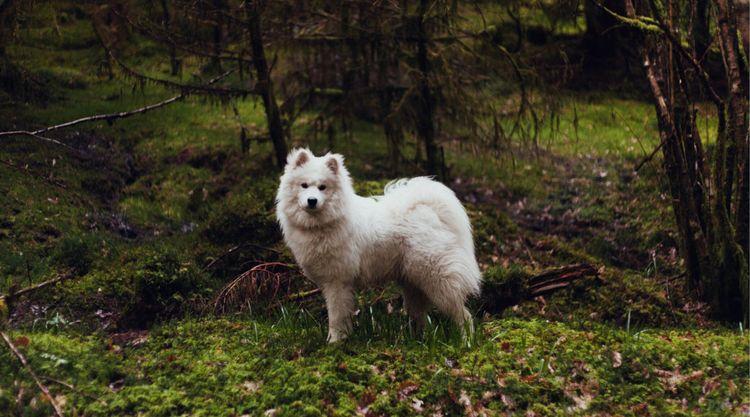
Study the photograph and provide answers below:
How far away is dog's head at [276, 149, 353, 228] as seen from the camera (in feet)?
20.1

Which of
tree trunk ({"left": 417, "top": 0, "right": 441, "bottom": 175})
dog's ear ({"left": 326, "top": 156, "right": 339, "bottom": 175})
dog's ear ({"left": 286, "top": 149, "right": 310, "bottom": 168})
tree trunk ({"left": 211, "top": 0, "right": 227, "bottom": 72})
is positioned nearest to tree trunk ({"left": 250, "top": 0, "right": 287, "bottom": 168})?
tree trunk ({"left": 211, "top": 0, "right": 227, "bottom": 72})

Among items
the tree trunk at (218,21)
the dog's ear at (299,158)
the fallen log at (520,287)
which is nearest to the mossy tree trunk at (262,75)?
the tree trunk at (218,21)

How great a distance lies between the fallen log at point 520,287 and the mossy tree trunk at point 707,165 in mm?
1311

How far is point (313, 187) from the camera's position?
609 cm

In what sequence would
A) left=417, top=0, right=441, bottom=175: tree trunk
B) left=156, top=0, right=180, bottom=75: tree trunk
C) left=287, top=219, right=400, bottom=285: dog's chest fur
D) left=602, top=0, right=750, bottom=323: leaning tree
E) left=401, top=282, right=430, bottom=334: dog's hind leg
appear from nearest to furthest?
left=287, top=219, right=400, bottom=285: dog's chest fur → left=401, top=282, right=430, bottom=334: dog's hind leg → left=602, top=0, right=750, bottom=323: leaning tree → left=156, top=0, right=180, bottom=75: tree trunk → left=417, top=0, right=441, bottom=175: tree trunk

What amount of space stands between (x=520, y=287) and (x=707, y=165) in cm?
261

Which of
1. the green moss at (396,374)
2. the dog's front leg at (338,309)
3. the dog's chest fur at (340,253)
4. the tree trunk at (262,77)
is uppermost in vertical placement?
the tree trunk at (262,77)

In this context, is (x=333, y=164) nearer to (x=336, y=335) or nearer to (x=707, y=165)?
(x=336, y=335)

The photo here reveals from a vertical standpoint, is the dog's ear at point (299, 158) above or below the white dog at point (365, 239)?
above

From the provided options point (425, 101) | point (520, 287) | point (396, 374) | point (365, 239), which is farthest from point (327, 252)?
point (425, 101)

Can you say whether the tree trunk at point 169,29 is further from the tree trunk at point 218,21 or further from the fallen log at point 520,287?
the fallen log at point 520,287

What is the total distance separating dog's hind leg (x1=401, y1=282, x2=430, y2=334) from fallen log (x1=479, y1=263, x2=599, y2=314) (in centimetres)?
124

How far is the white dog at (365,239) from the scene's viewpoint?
6207 millimetres

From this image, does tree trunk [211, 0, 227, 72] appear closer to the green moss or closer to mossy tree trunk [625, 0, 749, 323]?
the green moss
